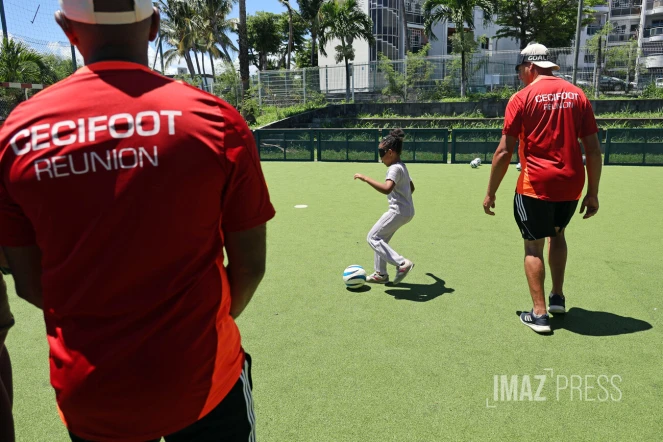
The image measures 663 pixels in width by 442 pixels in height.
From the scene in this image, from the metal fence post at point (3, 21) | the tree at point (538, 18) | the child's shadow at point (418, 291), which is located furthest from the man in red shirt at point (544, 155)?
the tree at point (538, 18)

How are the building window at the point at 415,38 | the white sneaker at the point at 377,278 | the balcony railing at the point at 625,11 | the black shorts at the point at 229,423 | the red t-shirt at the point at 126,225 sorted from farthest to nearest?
1. the balcony railing at the point at 625,11
2. the building window at the point at 415,38
3. the white sneaker at the point at 377,278
4. the black shorts at the point at 229,423
5. the red t-shirt at the point at 126,225

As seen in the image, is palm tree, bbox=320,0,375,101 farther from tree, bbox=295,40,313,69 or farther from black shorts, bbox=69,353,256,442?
black shorts, bbox=69,353,256,442

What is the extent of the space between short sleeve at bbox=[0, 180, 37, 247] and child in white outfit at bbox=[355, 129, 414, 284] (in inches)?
158

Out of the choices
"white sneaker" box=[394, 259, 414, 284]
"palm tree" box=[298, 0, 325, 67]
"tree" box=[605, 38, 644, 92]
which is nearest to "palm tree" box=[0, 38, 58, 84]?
"white sneaker" box=[394, 259, 414, 284]

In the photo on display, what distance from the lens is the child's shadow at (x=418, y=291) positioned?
5.26 metres

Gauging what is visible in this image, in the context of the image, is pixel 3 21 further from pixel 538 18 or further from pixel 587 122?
pixel 538 18

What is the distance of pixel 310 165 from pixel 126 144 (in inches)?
653

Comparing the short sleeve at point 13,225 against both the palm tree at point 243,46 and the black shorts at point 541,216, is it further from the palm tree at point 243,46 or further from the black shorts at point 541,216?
the palm tree at point 243,46

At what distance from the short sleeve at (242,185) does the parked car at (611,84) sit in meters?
30.1

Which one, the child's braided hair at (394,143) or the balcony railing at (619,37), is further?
the balcony railing at (619,37)

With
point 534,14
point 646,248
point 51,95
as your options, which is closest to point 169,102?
point 51,95

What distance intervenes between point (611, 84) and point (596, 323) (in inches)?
1066

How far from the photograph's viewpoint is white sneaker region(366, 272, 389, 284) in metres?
5.68

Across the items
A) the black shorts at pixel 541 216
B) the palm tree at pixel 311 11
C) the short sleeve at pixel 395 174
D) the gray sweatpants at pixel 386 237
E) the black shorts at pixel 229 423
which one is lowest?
the gray sweatpants at pixel 386 237
